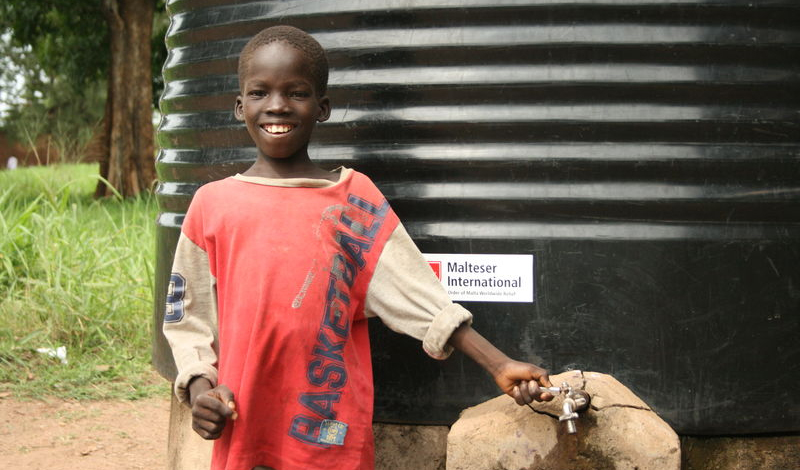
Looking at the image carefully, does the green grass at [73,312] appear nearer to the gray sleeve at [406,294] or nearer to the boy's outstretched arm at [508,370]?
the gray sleeve at [406,294]

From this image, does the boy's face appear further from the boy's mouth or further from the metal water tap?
the metal water tap

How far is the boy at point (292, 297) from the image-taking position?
6.40 ft

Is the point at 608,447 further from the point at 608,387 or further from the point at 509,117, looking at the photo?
the point at 509,117

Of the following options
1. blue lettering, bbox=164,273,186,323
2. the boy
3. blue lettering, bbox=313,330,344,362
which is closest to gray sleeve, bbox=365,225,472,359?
the boy

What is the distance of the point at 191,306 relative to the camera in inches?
81.8

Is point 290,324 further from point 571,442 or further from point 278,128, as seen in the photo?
point 571,442

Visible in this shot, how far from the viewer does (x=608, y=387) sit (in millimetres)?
2096

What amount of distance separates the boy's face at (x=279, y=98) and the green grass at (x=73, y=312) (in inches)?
104

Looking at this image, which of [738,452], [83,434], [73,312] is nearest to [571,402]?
[738,452]

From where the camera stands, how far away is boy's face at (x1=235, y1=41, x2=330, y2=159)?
77.4 inches

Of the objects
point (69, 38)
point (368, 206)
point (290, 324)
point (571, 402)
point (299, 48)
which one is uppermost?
point (69, 38)

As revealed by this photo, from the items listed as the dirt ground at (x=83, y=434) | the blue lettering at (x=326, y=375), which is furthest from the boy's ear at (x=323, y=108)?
the dirt ground at (x=83, y=434)

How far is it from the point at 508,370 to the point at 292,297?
449mm

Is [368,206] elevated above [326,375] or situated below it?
above
